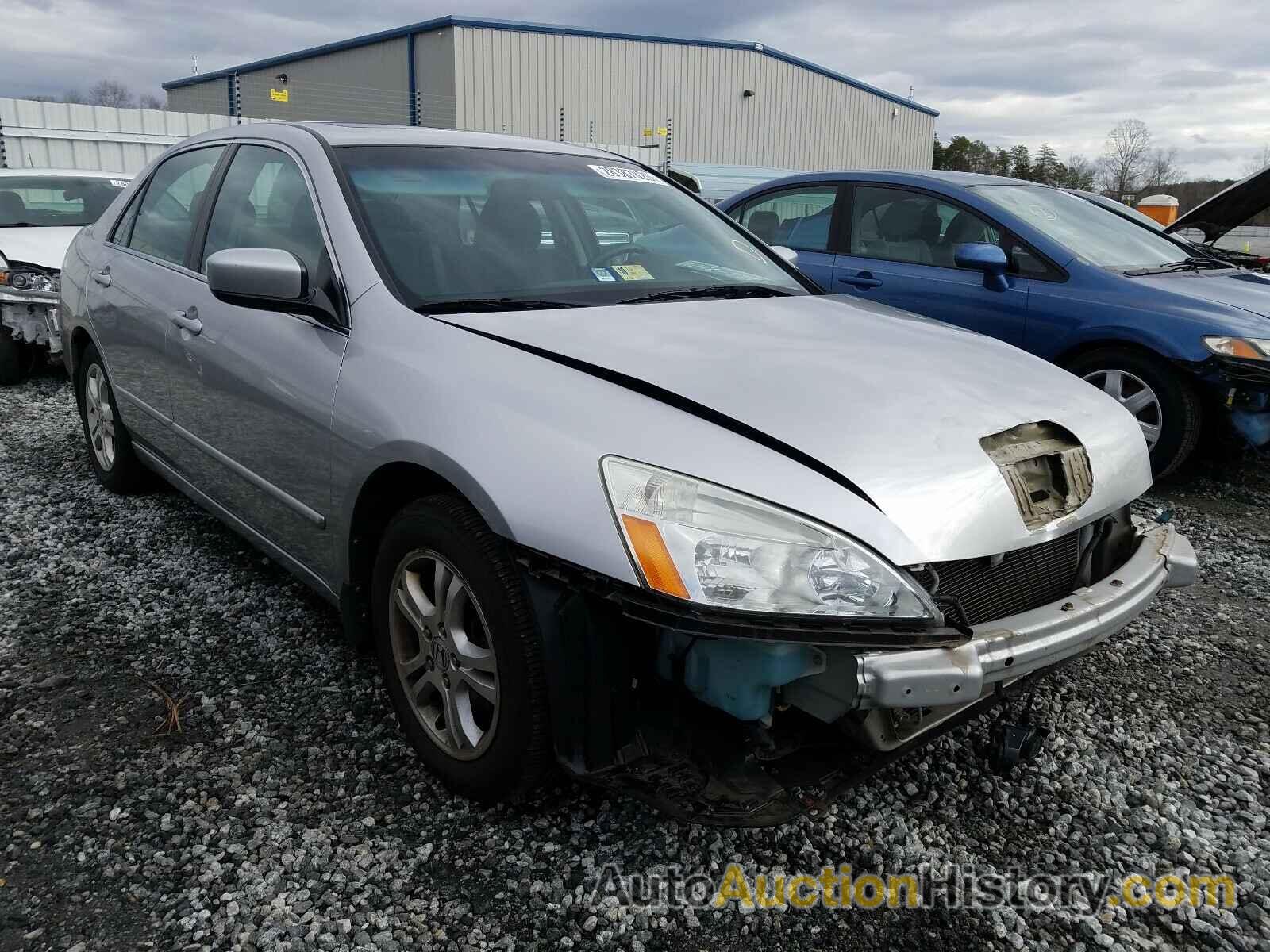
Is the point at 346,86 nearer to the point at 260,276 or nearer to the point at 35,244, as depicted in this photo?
the point at 35,244

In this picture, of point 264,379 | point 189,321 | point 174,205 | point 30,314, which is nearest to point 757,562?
point 264,379

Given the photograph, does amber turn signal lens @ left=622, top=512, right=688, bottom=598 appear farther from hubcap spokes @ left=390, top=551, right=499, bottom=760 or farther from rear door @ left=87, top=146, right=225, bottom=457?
rear door @ left=87, top=146, right=225, bottom=457

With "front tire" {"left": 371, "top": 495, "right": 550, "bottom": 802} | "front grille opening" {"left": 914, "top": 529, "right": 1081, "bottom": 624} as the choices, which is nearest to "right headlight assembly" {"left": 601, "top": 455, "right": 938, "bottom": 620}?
"front grille opening" {"left": 914, "top": 529, "right": 1081, "bottom": 624}

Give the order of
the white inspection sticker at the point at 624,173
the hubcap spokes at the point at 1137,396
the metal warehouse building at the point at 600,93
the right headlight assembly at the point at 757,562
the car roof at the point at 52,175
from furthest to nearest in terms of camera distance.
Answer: the metal warehouse building at the point at 600,93 → the car roof at the point at 52,175 → the hubcap spokes at the point at 1137,396 → the white inspection sticker at the point at 624,173 → the right headlight assembly at the point at 757,562

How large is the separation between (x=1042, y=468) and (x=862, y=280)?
153 inches

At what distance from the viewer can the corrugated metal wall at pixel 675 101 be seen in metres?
28.5

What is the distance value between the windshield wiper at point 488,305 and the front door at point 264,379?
241 millimetres

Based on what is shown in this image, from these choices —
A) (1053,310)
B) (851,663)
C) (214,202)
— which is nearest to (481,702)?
(851,663)

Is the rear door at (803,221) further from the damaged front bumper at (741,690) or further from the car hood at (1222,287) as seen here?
the damaged front bumper at (741,690)

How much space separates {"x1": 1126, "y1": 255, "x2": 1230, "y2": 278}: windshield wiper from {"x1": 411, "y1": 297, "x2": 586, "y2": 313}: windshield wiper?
3911 mm

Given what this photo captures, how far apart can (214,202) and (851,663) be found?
2.77 m

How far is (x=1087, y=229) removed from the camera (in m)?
5.71

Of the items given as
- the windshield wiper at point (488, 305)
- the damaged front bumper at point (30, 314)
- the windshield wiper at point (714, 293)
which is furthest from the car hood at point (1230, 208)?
the damaged front bumper at point (30, 314)

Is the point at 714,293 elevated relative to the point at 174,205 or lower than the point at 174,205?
lower
